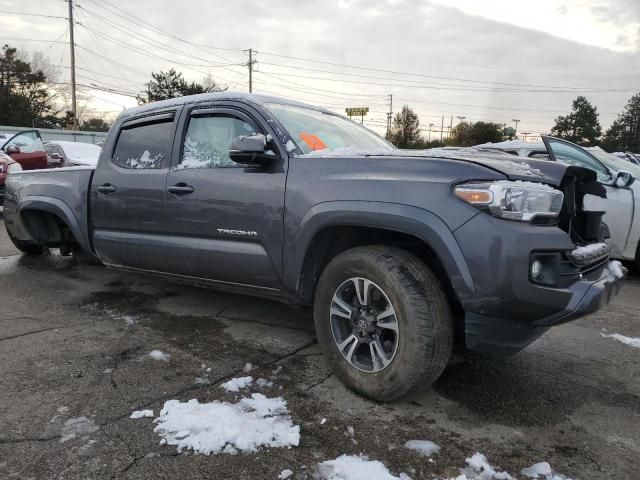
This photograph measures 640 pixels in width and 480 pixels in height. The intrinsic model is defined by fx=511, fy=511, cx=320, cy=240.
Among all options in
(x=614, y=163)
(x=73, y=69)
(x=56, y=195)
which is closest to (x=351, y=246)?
(x=56, y=195)

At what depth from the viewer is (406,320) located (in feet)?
8.57

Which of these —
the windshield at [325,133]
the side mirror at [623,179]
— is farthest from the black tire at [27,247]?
the side mirror at [623,179]

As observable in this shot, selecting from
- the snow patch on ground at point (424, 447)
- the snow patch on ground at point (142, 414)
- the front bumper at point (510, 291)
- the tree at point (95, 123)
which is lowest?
the snow patch on ground at point (142, 414)

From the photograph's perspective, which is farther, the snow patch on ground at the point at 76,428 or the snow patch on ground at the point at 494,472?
the snow patch on ground at the point at 76,428

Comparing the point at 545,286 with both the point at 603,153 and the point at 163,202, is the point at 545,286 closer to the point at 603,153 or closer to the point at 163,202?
the point at 163,202

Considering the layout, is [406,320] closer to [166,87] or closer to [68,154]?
[68,154]

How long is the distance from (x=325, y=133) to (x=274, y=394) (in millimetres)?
1929

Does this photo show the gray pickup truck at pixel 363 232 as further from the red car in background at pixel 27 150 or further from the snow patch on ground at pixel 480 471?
the red car in background at pixel 27 150

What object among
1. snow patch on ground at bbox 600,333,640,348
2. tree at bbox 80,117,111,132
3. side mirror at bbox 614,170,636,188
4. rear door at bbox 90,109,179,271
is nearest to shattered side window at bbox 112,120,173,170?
rear door at bbox 90,109,179,271

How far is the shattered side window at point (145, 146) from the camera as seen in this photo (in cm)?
412

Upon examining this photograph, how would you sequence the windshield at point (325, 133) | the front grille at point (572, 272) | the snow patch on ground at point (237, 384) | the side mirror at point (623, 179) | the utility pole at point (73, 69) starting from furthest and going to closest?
the utility pole at point (73, 69)
the side mirror at point (623, 179)
the windshield at point (325, 133)
the snow patch on ground at point (237, 384)
the front grille at point (572, 272)

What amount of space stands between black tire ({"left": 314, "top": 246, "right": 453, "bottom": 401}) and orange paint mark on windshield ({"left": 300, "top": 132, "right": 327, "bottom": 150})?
3.07 ft

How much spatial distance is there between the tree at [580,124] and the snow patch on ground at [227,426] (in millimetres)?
76914

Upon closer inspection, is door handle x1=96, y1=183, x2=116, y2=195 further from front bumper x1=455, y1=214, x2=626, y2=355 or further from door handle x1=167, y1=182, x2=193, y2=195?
front bumper x1=455, y1=214, x2=626, y2=355
